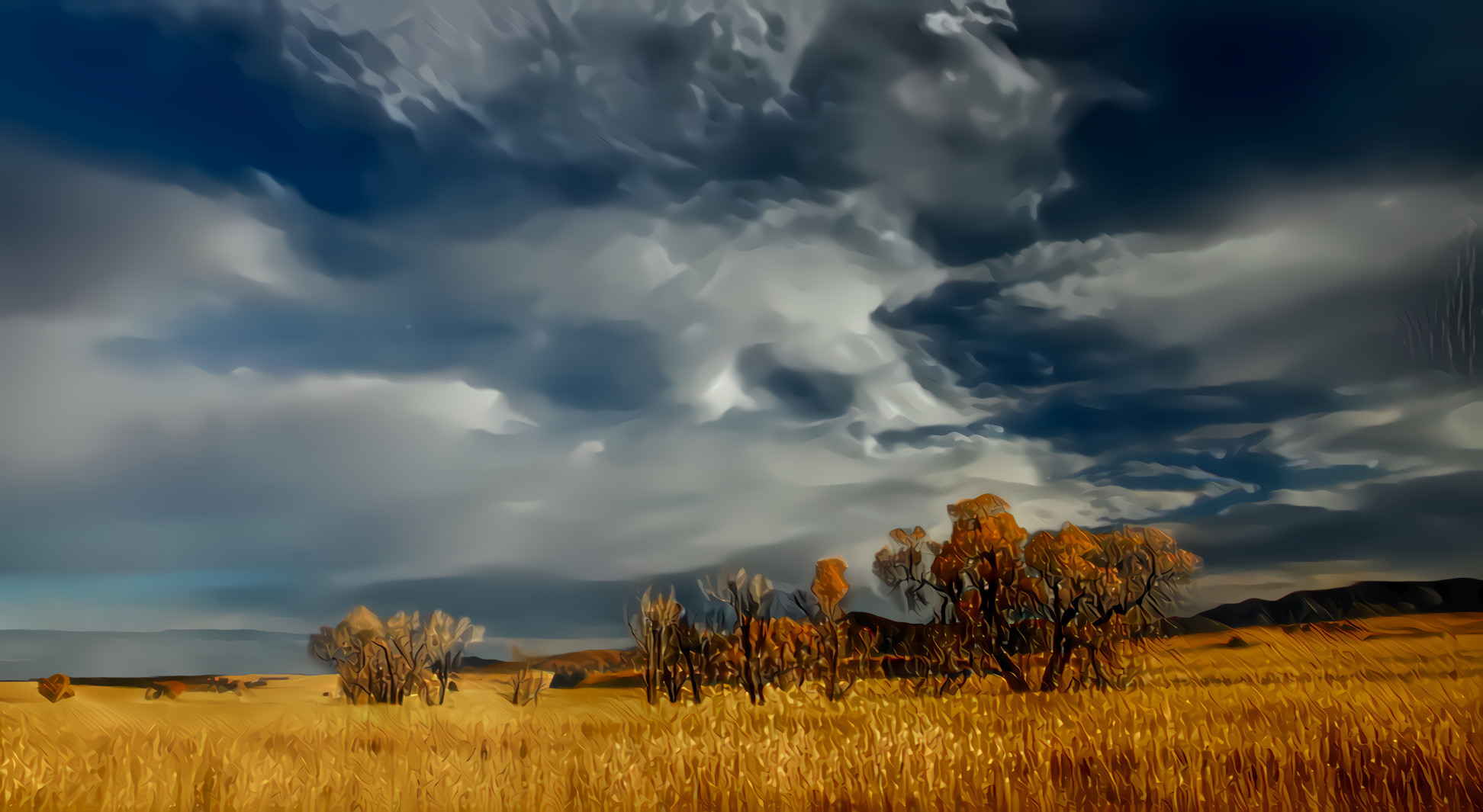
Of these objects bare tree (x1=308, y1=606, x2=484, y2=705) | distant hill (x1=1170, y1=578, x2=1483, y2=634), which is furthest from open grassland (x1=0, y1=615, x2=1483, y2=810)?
bare tree (x1=308, y1=606, x2=484, y2=705)

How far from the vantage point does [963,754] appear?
7508 millimetres

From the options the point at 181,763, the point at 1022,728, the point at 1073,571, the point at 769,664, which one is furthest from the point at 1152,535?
the point at 181,763

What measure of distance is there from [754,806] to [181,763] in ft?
20.1

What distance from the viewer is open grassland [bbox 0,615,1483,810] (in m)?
5.83

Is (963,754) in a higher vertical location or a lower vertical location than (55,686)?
higher

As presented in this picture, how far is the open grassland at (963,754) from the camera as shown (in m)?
5.83

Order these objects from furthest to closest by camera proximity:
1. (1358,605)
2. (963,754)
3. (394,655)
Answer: (394,655), (963,754), (1358,605)

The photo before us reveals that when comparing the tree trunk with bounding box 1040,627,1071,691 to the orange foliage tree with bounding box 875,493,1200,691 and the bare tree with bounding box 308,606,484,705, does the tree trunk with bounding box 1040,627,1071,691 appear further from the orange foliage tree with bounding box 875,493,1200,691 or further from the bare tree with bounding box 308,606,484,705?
the bare tree with bounding box 308,606,484,705

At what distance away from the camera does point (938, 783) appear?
6895 mm

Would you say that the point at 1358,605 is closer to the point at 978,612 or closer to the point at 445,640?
the point at 978,612

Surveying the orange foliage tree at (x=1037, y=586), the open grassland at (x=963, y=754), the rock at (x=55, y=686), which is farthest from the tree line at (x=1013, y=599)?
the rock at (x=55, y=686)

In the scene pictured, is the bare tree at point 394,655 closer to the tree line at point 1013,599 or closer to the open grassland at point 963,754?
the tree line at point 1013,599

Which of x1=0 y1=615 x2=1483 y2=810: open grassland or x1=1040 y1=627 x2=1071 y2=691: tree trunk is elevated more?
x1=0 y1=615 x2=1483 y2=810: open grassland

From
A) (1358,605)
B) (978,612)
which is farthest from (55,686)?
(1358,605)
